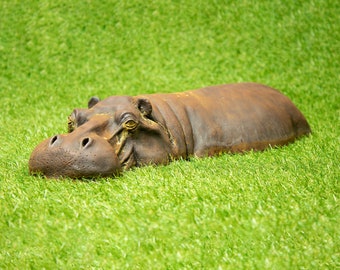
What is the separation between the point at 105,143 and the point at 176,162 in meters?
0.83

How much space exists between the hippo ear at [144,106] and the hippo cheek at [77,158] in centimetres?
60

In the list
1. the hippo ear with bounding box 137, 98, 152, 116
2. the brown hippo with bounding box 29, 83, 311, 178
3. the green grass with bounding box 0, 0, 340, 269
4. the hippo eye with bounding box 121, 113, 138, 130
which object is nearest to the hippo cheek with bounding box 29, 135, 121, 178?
the brown hippo with bounding box 29, 83, 311, 178

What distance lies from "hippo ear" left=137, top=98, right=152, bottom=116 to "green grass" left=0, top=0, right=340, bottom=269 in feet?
1.78

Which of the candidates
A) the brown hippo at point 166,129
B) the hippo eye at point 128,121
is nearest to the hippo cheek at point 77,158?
the brown hippo at point 166,129

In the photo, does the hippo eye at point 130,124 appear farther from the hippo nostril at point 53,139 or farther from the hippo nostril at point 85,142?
the hippo nostril at point 53,139

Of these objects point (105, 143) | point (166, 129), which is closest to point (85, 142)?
point (105, 143)

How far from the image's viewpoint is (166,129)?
6383 millimetres

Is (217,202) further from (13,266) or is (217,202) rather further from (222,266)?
(13,266)

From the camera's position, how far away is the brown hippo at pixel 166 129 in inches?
225

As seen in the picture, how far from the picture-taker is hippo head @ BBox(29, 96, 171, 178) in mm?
5656

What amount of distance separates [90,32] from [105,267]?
8.10m

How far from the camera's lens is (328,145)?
7.30 metres

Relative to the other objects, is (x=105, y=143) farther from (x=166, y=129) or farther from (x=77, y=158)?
(x=166, y=129)

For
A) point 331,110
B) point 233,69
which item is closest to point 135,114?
point 331,110
